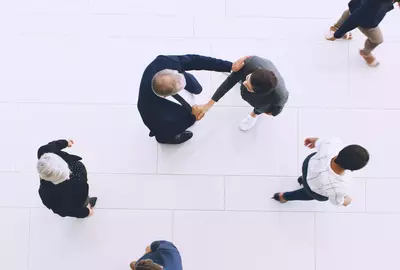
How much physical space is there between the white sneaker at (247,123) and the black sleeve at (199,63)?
55cm

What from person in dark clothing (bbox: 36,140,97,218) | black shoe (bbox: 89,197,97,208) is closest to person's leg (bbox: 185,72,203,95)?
person in dark clothing (bbox: 36,140,97,218)

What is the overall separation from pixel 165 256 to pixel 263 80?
124 cm

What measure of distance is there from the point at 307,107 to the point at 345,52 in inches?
22.6

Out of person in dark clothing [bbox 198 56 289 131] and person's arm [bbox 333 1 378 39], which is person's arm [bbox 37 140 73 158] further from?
person's arm [bbox 333 1 378 39]

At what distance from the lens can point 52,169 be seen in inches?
92.4

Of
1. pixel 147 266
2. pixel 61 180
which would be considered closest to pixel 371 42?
pixel 147 266

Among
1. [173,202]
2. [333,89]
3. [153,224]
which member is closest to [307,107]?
[333,89]

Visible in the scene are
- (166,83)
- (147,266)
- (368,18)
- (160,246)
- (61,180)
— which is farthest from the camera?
(368,18)

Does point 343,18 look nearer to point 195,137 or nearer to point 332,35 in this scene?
point 332,35

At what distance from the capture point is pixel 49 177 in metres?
2.36

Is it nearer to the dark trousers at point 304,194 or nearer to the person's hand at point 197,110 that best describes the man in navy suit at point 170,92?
the person's hand at point 197,110

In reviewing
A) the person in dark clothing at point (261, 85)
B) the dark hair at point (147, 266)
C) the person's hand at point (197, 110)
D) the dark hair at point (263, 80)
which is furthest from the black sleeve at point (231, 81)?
the dark hair at point (147, 266)

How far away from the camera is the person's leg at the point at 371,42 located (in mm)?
2990

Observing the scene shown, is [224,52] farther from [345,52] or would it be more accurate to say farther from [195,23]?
[345,52]
